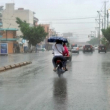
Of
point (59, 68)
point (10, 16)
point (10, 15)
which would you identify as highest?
point (10, 15)

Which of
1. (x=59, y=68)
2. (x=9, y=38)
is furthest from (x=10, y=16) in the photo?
(x=59, y=68)

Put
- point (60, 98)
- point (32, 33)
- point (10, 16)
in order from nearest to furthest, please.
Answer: point (60, 98) → point (32, 33) → point (10, 16)

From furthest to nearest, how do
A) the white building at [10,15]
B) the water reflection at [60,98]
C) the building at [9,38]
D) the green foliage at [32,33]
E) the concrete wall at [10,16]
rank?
1. the concrete wall at [10,16]
2. the white building at [10,15]
3. the green foliage at [32,33]
4. the building at [9,38]
5. the water reflection at [60,98]

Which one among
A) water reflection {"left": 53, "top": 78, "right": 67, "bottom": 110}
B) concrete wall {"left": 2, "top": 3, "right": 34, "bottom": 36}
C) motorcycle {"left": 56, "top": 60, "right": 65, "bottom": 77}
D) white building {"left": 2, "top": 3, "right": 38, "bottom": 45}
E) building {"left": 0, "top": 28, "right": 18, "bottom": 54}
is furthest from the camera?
concrete wall {"left": 2, "top": 3, "right": 34, "bottom": 36}

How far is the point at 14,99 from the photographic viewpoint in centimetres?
814

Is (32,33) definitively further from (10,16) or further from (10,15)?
(10,15)

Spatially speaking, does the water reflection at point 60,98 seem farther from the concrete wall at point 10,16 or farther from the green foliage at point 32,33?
the concrete wall at point 10,16

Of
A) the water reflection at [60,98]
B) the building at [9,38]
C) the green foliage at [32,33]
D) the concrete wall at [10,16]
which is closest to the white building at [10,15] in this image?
the concrete wall at [10,16]

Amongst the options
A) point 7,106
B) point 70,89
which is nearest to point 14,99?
point 7,106

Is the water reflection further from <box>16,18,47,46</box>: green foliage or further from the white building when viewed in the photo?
the white building

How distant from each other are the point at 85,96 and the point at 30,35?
64.4m

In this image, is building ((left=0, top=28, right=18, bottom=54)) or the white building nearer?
building ((left=0, top=28, right=18, bottom=54))

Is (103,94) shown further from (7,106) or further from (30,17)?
(30,17)

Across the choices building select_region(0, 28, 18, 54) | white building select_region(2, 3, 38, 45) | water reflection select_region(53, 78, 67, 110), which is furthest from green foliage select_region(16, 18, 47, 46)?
water reflection select_region(53, 78, 67, 110)
